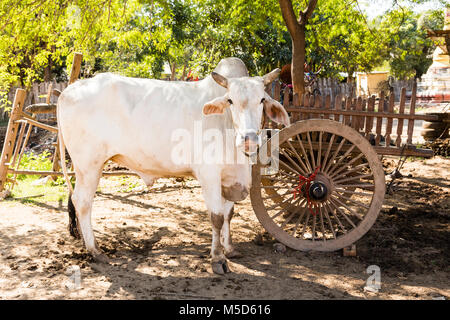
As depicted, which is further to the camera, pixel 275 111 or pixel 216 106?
pixel 275 111

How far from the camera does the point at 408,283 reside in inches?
142

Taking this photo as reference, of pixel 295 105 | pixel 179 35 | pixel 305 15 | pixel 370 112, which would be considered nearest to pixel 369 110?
pixel 370 112

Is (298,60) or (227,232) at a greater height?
(298,60)

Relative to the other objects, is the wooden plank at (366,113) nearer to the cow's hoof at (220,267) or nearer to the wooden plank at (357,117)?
the wooden plank at (357,117)

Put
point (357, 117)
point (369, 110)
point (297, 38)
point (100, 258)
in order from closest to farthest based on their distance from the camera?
point (100, 258) → point (369, 110) → point (357, 117) → point (297, 38)

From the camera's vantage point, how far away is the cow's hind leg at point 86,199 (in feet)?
13.2

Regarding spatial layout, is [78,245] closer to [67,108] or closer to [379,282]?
[67,108]

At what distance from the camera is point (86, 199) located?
4.06 metres

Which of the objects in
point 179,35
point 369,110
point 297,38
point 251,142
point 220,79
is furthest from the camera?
point 179,35

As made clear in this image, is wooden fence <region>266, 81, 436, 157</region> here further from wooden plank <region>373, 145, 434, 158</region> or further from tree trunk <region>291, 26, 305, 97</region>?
tree trunk <region>291, 26, 305, 97</region>

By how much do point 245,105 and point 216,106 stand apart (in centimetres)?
29

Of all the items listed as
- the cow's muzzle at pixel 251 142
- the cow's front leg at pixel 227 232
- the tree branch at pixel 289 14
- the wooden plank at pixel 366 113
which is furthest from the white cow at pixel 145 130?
the tree branch at pixel 289 14

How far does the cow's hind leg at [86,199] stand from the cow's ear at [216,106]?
46.2 inches

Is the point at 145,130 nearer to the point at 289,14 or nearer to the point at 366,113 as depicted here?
the point at 366,113
